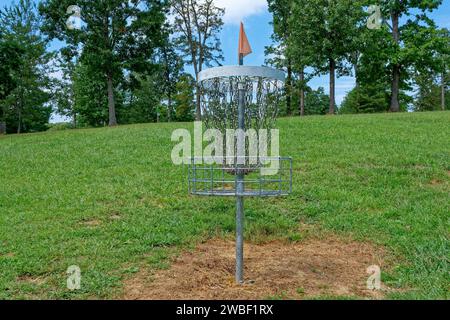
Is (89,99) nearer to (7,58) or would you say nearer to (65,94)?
(65,94)

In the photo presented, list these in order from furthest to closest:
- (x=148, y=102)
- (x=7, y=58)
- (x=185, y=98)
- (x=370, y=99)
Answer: (x=148, y=102)
(x=370, y=99)
(x=185, y=98)
(x=7, y=58)

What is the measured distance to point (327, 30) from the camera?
1014 inches

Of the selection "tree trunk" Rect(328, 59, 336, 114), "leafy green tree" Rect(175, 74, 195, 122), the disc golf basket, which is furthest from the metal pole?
"leafy green tree" Rect(175, 74, 195, 122)

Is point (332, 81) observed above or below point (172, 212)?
above

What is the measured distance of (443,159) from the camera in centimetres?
862

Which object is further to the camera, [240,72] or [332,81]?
[332,81]

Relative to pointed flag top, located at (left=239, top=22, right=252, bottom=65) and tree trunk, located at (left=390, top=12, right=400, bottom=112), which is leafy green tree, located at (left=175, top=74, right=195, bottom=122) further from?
pointed flag top, located at (left=239, top=22, right=252, bottom=65)

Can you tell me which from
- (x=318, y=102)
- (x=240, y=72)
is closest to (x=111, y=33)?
(x=240, y=72)

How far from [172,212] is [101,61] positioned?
20432 mm

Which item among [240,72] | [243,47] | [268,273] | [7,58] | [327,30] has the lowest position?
[268,273]

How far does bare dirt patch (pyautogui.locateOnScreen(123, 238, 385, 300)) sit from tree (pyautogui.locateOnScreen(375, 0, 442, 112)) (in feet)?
77.2

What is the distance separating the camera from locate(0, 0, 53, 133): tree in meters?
31.1
